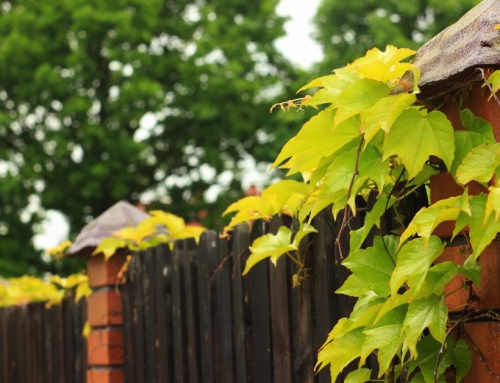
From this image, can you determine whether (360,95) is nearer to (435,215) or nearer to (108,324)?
(435,215)

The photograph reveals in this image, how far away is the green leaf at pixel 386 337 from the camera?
1862mm

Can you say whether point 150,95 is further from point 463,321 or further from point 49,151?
point 463,321

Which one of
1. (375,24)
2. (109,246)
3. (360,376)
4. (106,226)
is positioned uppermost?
(375,24)

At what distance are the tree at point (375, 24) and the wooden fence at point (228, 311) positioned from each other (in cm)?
1975

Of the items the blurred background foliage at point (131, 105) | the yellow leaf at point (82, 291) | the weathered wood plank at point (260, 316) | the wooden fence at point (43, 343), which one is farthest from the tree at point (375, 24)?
the weathered wood plank at point (260, 316)

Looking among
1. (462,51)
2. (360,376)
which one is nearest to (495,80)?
(462,51)

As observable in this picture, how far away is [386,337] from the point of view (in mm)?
1874

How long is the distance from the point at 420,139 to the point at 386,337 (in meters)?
0.41

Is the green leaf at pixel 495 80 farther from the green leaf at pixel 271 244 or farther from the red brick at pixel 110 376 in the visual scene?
the red brick at pixel 110 376

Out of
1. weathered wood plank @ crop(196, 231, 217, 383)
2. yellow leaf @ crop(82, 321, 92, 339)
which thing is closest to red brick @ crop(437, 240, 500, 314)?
weathered wood plank @ crop(196, 231, 217, 383)

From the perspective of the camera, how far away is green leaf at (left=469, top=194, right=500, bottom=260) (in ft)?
5.44

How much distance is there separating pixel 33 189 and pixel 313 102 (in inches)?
826

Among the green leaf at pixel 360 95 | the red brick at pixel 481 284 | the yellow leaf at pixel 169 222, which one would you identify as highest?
the yellow leaf at pixel 169 222

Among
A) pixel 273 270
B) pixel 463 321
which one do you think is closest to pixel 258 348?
pixel 273 270
